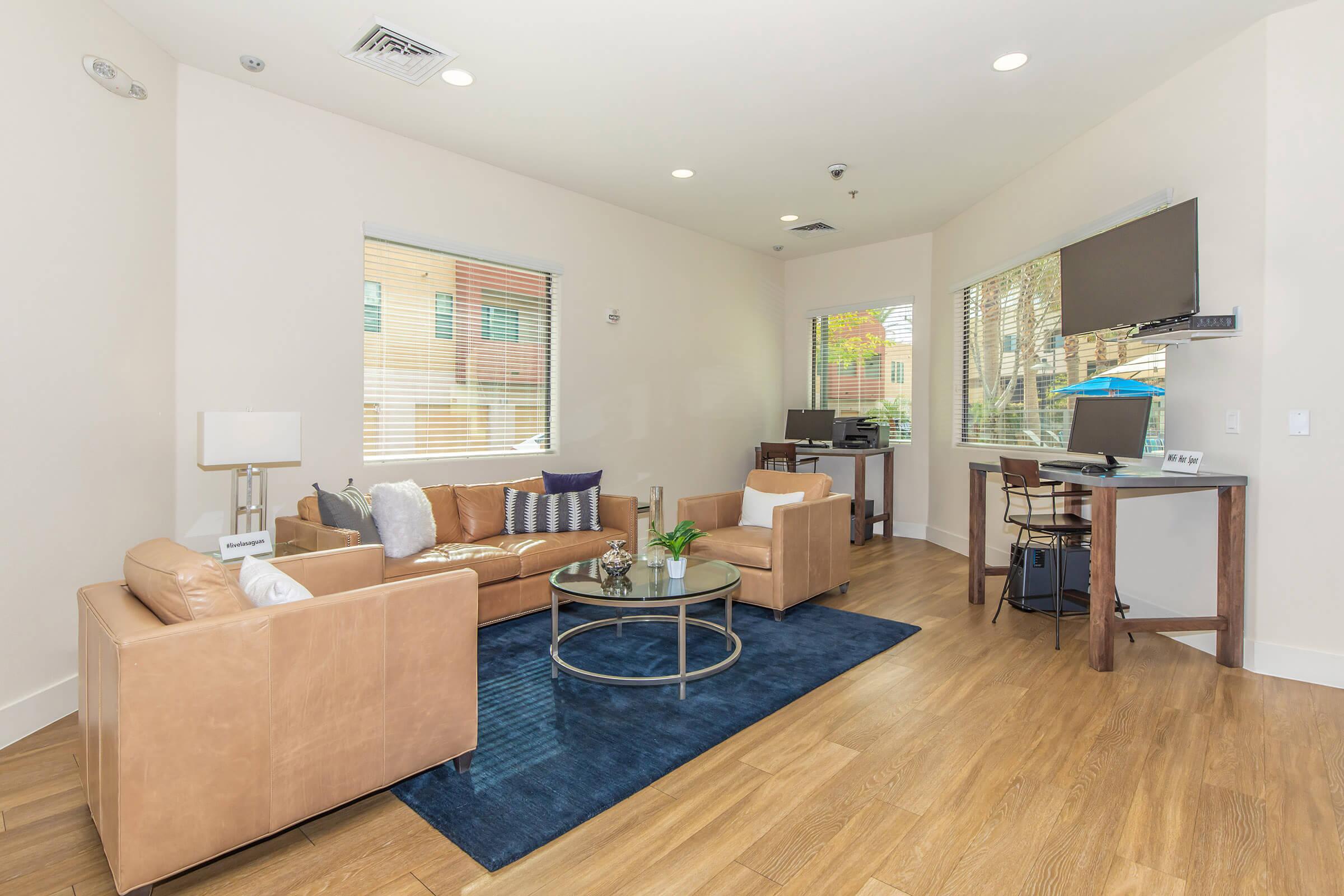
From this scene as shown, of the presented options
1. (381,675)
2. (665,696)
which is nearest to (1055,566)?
(665,696)

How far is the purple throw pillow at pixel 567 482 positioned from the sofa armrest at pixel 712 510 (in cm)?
68

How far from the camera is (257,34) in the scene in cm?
321

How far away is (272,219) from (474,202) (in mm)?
1386

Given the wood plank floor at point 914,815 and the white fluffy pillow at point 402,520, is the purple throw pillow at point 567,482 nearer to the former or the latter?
the white fluffy pillow at point 402,520

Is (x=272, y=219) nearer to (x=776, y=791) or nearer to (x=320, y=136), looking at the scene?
(x=320, y=136)

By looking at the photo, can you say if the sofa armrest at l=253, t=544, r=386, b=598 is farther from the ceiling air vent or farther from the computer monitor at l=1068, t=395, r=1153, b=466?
the ceiling air vent

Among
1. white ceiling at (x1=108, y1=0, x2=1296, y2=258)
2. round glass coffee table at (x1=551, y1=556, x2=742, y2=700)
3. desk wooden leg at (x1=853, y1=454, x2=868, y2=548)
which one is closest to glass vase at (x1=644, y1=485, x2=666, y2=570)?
round glass coffee table at (x1=551, y1=556, x2=742, y2=700)

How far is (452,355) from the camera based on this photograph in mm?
4789

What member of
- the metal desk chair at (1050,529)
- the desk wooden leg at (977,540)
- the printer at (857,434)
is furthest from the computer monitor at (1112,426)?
the printer at (857,434)

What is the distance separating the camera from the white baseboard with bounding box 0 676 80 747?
252cm

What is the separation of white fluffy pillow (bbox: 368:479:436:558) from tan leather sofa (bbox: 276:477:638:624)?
62 mm

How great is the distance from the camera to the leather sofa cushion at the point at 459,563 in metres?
3.52

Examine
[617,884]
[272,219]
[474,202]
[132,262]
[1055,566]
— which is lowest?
[617,884]

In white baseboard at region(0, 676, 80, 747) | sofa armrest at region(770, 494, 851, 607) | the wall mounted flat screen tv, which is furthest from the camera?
sofa armrest at region(770, 494, 851, 607)
